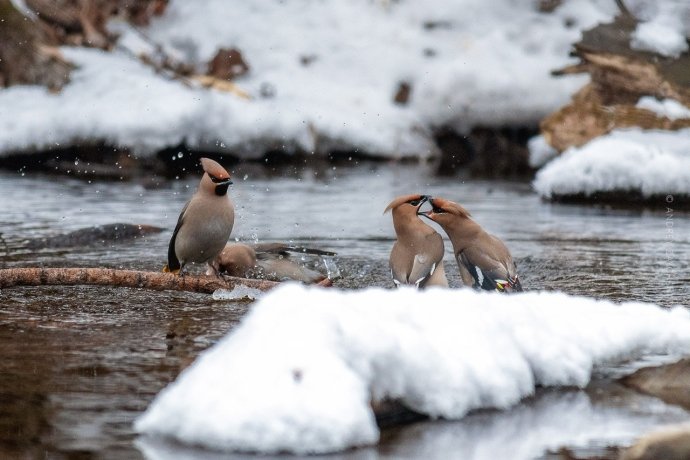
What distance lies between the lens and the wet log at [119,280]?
19.2 feet

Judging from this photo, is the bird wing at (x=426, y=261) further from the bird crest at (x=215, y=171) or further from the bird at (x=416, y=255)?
the bird crest at (x=215, y=171)

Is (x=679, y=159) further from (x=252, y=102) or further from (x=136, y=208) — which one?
(x=252, y=102)

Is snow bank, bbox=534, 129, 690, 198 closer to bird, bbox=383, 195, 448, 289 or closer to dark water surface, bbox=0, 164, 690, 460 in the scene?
dark water surface, bbox=0, 164, 690, 460

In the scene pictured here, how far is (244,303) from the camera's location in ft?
19.9

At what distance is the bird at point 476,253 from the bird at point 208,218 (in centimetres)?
99

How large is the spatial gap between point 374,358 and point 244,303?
243 cm

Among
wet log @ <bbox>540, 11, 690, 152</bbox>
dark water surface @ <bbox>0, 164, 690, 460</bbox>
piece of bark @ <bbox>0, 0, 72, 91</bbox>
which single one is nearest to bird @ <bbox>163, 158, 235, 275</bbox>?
dark water surface @ <bbox>0, 164, 690, 460</bbox>

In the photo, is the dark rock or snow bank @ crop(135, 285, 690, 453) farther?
the dark rock

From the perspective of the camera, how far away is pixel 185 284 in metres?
6.03

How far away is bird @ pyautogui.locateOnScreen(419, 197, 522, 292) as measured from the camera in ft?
19.7

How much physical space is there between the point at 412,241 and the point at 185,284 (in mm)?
1073

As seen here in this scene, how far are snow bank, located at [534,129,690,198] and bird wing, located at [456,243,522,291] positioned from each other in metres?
5.38

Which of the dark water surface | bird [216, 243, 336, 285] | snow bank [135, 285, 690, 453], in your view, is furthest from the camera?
bird [216, 243, 336, 285]

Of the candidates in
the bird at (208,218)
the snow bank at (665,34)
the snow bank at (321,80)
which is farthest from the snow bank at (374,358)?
the snow bank at (321,80)
